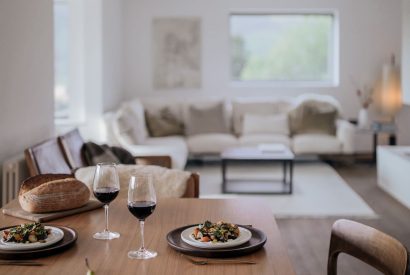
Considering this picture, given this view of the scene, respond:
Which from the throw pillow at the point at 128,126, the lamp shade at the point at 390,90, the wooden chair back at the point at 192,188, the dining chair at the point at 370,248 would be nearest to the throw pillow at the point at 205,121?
the throw pillow at the point at 128,126

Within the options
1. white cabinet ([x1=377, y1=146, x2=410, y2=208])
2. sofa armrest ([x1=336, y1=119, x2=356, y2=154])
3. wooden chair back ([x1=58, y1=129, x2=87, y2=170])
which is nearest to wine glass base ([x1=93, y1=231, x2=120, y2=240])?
wooden chair back ([x1=58, y1=129, x2=87, y2=170])

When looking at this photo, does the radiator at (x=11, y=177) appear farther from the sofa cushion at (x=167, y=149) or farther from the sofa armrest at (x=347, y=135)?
the sofa armrest at (x=347, y=135)

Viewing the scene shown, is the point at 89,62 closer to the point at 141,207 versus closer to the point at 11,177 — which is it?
the point at 11,177

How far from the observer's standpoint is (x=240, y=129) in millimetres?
8477

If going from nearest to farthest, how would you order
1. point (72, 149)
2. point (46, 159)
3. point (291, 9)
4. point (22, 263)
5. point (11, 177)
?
1. point (22, 263)
2. point (11, 177)
3. point (46, 159)
4. point (72, 149)
5. point (291, 9)

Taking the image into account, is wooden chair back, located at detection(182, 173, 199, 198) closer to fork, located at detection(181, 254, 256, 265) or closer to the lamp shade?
fork, located at detection(181, 254, 256, 265)

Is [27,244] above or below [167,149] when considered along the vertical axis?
above

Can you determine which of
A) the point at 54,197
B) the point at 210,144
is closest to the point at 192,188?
the point at 54,197

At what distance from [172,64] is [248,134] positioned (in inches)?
63.1

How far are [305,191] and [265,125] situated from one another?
194cm

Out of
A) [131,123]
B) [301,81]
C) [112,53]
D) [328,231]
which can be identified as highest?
[112,53]

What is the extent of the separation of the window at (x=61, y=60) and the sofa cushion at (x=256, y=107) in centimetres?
237

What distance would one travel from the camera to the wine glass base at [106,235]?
1.92 metres

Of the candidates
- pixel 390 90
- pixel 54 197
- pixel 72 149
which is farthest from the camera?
pixel 390 90
